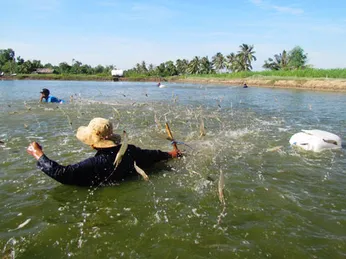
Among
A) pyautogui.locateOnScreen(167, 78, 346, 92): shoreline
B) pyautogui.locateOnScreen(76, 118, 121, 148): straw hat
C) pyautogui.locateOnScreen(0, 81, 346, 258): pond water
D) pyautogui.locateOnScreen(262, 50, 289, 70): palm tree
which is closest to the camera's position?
pyautogui.locateOnScreen(0, 81, 346, 258): pond water

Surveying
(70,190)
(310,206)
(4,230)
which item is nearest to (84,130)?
(70,190)

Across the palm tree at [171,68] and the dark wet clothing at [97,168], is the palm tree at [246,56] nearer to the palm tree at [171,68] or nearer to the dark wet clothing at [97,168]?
the palm tree at [171,68]

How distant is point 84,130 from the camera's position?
450 cm

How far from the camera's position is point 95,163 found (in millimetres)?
4461

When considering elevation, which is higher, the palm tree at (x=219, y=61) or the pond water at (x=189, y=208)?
the palm tree at (x=219, y=61)

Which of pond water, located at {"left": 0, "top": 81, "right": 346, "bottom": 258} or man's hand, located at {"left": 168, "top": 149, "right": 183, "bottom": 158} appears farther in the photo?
man's hand, located at {"left": 168, "top": 149, "right": 183, "bottom": 158}

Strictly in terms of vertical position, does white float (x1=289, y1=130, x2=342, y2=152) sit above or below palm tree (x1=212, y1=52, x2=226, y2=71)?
below

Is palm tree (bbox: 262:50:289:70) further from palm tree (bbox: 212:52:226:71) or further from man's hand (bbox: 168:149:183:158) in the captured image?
man's hand (bbox: 168:149:183:158)

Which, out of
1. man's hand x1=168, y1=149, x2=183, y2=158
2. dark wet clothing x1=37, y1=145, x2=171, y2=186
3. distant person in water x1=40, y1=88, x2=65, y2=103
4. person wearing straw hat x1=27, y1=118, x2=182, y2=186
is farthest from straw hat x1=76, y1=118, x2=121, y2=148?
distant person in water x1=40, y1=88, x2=65, y2=103

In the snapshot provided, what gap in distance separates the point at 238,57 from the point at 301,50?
17.1 metres

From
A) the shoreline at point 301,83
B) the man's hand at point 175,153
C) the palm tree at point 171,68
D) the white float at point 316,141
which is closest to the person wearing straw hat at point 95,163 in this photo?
the man's hand at point 175,153

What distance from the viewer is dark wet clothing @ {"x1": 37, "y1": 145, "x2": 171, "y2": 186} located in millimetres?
4090

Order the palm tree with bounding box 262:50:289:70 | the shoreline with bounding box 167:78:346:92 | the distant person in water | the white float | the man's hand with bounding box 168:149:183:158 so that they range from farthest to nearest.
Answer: the palm tree with bounding box 262:50:289:70
the shoreline with bounding box 167:78:346:92
the distant person in water
the white float
the man's hand with bounding box 168:149:183:158

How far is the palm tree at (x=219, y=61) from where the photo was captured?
309 ft
